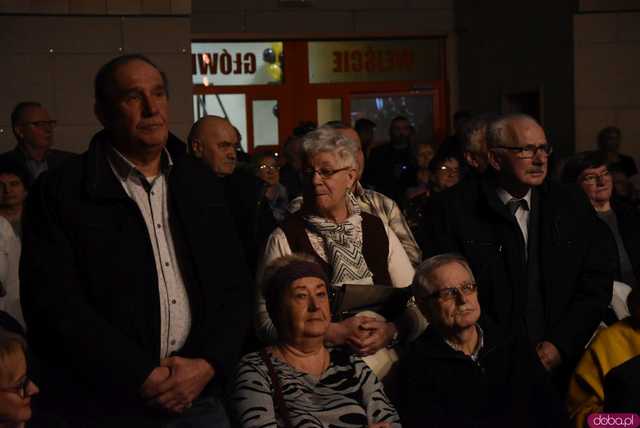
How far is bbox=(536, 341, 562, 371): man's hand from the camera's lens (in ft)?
16.5

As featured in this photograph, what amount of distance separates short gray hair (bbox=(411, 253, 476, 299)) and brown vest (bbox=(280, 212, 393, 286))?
158mm

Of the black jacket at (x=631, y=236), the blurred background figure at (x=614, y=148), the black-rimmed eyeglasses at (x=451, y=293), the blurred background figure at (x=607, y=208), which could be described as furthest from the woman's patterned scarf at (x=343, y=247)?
the blurred background figure at (x=614, y=148)

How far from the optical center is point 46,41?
11.3 metres

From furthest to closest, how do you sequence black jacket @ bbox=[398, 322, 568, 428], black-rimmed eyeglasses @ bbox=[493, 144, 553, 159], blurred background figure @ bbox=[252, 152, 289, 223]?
blurred background figure @ bbox=[252, 152, 289, 223], black-rimmed eyeglasses @ bbox=[493, 144, 553, 159], black jacket @ bbox=[398, 322, 568, 428]

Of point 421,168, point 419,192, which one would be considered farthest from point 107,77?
point 421,168

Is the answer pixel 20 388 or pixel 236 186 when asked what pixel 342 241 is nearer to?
pixel 236 186

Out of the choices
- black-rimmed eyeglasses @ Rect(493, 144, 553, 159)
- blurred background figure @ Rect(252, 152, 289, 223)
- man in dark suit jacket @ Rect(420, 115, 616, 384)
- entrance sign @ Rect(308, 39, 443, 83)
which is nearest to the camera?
man in dark suit jacket @ Rect(420, 115, 616, 384)

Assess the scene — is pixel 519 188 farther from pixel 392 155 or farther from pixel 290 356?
pixel 392 155

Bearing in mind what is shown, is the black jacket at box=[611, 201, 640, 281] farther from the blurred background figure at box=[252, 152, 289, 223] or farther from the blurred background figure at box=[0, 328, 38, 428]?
the blurred background figure at box=[0, 328, 38, 428]

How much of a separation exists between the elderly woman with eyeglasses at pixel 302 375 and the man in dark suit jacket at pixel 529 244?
2.76ft

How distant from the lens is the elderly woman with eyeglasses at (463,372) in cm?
470

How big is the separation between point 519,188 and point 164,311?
2.08 metres

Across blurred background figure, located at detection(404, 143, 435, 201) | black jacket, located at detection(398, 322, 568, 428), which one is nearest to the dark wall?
blurred background figure, located at detection(404, 143, 435, 201)

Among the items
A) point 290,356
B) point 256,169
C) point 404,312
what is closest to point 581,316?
point 404,312
